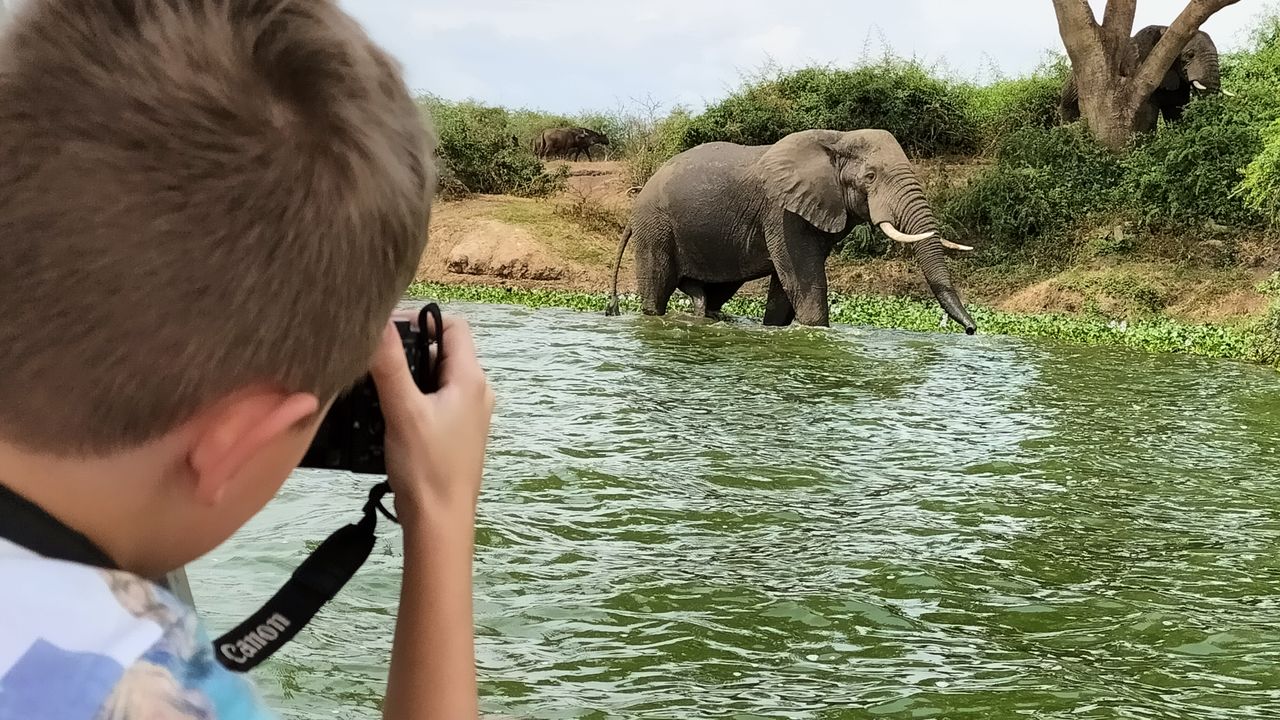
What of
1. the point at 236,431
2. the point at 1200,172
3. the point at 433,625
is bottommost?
the point at 433,625

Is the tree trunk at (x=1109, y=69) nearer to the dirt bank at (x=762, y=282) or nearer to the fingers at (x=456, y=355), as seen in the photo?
the dirt bank at (x=762, y=282)

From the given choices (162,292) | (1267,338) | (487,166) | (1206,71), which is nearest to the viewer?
(162,292)

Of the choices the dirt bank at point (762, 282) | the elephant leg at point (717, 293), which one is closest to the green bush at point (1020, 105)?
the dirt bank at point (762, 282)

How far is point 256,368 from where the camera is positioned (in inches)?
38.8

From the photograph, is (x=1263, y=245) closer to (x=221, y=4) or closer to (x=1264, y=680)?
(x=1264, y=680)

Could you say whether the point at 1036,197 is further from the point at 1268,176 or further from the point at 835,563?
the point at 835,563

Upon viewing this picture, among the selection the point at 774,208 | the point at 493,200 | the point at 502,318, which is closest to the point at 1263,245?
the point at 774,208

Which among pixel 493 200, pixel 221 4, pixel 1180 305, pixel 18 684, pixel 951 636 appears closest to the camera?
pixel 18 684

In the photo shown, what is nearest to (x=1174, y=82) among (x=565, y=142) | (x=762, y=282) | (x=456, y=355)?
(x=762, y=282)

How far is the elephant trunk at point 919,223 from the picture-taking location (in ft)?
39.3

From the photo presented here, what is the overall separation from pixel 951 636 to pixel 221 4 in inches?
99.6

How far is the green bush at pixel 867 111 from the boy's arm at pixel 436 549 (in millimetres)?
20285

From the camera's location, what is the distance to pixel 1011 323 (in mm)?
12875

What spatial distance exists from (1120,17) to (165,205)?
20.5 metres
